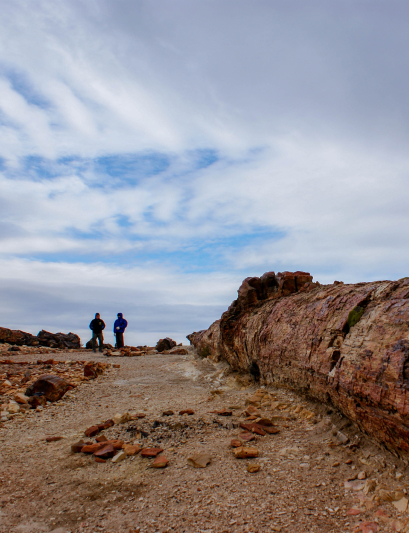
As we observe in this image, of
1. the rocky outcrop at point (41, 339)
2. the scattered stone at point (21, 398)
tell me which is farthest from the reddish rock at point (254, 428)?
the rocky outcrop at point (41, 339)

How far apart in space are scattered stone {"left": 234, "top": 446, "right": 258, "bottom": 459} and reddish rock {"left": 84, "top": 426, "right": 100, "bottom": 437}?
1867 millimetres

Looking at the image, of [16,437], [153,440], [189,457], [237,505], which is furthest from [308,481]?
[16,437]

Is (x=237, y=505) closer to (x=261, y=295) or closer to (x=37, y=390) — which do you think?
(x=37, y=390)

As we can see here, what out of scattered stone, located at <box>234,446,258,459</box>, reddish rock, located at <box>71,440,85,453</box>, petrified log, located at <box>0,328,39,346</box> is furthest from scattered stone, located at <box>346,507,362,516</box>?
petrified log, located at <box>0,328,39,346</box>

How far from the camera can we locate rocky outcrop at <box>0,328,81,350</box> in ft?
63.9

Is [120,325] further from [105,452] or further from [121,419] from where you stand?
[105,452]

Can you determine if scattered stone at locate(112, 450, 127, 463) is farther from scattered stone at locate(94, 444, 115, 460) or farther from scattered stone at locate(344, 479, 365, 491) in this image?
scattered stone at locate(344, 479, 365, 491)

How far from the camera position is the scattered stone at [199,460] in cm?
337

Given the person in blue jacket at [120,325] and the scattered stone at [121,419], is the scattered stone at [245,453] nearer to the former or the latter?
the scattered stone at [121,419]

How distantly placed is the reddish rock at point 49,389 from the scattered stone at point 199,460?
3829 mm

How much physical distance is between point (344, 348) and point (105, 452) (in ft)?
9.05

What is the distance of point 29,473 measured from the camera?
11.7 feet

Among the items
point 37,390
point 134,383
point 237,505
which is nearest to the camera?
point 237,505

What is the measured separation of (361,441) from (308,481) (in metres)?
0.88
